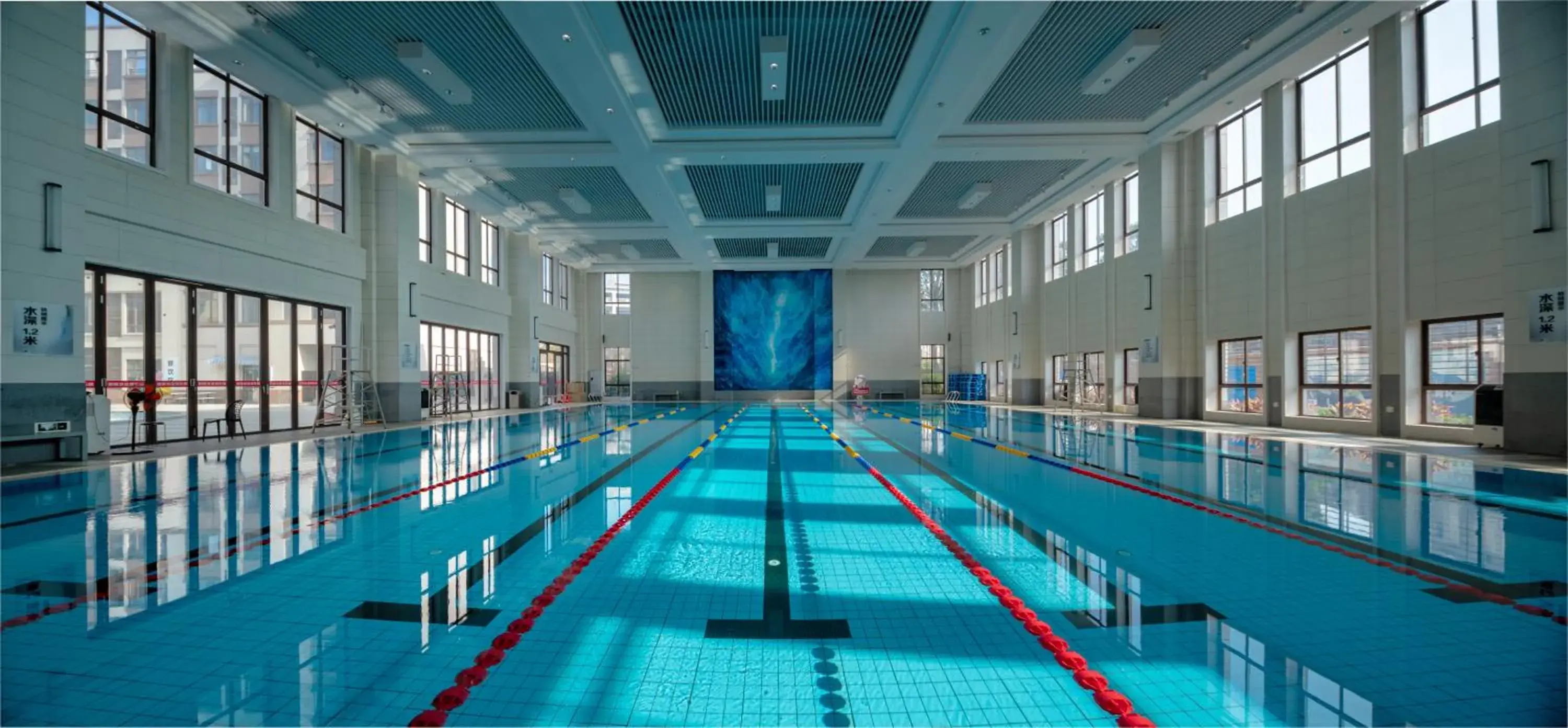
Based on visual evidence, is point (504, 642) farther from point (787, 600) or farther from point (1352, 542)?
point (1352, 542)

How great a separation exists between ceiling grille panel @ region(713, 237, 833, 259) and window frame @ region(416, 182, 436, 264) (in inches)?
305

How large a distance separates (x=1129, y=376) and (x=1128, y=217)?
363 centimetres

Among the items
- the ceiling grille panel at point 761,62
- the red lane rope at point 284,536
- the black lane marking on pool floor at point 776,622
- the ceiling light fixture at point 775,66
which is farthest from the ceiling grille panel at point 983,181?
the black lane marking on pool floor at point 776,622

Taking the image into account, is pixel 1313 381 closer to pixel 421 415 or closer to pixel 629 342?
pixel 421 415

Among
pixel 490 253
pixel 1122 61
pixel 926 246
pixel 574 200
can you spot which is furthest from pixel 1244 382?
pixel 490 253

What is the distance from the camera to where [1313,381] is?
35.1 feet

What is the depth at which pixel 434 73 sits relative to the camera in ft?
29.5

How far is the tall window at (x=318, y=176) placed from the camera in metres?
11.1

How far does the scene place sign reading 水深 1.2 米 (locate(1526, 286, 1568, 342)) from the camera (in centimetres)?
684

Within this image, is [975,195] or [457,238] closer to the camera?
[975,195]

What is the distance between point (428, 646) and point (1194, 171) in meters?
14.6

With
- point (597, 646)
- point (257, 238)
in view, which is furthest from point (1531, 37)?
point (257, 238)

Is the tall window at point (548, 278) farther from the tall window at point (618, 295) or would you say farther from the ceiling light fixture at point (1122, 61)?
the ceiling light fixture at point (1122, 61)

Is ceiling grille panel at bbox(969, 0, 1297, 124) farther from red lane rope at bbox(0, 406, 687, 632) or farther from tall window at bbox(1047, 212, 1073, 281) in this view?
red lane rope at bbox(0, 406, 687, 632)
